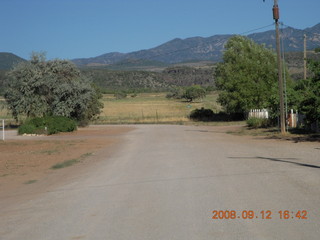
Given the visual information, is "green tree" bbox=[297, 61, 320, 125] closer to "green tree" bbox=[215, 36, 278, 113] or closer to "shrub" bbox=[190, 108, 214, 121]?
"green tree" bbox=[215, 36, 278, 113]

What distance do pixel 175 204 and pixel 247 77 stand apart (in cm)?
4836

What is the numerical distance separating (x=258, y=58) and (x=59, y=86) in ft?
82.1

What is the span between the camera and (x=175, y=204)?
8906 mm

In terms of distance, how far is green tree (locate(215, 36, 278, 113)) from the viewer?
55.2 m

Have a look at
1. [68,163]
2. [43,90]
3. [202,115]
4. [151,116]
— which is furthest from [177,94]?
[68,163]

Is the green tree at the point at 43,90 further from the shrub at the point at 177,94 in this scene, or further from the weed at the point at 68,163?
the shrub at the point at 177,94

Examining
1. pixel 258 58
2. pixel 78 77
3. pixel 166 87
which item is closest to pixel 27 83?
pixel 78 77

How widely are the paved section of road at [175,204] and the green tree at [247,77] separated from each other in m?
40.3

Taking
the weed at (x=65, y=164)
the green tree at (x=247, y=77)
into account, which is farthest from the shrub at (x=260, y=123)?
the weed at (x=65, y=164)

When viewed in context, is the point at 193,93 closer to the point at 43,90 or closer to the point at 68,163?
the point at 43,90

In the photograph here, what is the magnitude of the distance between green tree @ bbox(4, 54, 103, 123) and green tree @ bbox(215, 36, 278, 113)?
1736cm

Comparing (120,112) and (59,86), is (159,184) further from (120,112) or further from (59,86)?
(120,112)

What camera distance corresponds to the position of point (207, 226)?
23.5 feet

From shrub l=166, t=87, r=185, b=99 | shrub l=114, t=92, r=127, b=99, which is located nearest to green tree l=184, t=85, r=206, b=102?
shrub l=166, t=87, r=185, b=99
